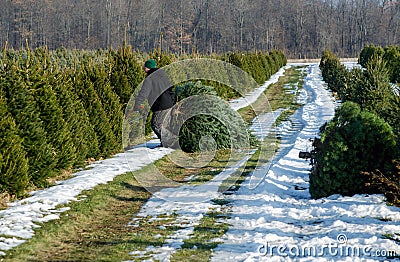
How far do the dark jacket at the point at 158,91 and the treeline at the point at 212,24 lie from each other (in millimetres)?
51746

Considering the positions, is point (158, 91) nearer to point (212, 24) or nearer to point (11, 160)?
point (11, 160)

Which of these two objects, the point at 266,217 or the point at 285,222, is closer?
the point at 285,222

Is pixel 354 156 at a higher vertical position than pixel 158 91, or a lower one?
lower

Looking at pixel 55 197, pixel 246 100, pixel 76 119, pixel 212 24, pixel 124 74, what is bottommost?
pixel 246 100

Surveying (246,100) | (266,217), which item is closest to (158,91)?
(266,217)

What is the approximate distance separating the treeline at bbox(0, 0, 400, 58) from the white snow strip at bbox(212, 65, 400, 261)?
→ 56.5 metres

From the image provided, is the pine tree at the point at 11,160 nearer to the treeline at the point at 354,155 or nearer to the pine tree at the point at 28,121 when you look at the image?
the pine tree at the point at 28,121

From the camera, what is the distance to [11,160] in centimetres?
699

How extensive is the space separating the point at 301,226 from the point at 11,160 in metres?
4.17

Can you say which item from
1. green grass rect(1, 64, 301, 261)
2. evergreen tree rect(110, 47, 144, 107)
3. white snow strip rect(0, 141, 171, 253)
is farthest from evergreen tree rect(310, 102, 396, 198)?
evergreen tree rect(110, 47, 144, 107)

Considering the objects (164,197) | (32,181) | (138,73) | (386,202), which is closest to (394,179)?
(386,202)

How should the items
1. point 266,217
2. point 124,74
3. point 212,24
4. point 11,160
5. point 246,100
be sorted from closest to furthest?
1. point 266,217
2. point 11,160
3. point 124,74
4. point 246,100
5. point 212,24

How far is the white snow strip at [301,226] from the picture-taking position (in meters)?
4.93

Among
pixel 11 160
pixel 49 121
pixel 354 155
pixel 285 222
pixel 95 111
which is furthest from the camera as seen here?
pixel 95 111
